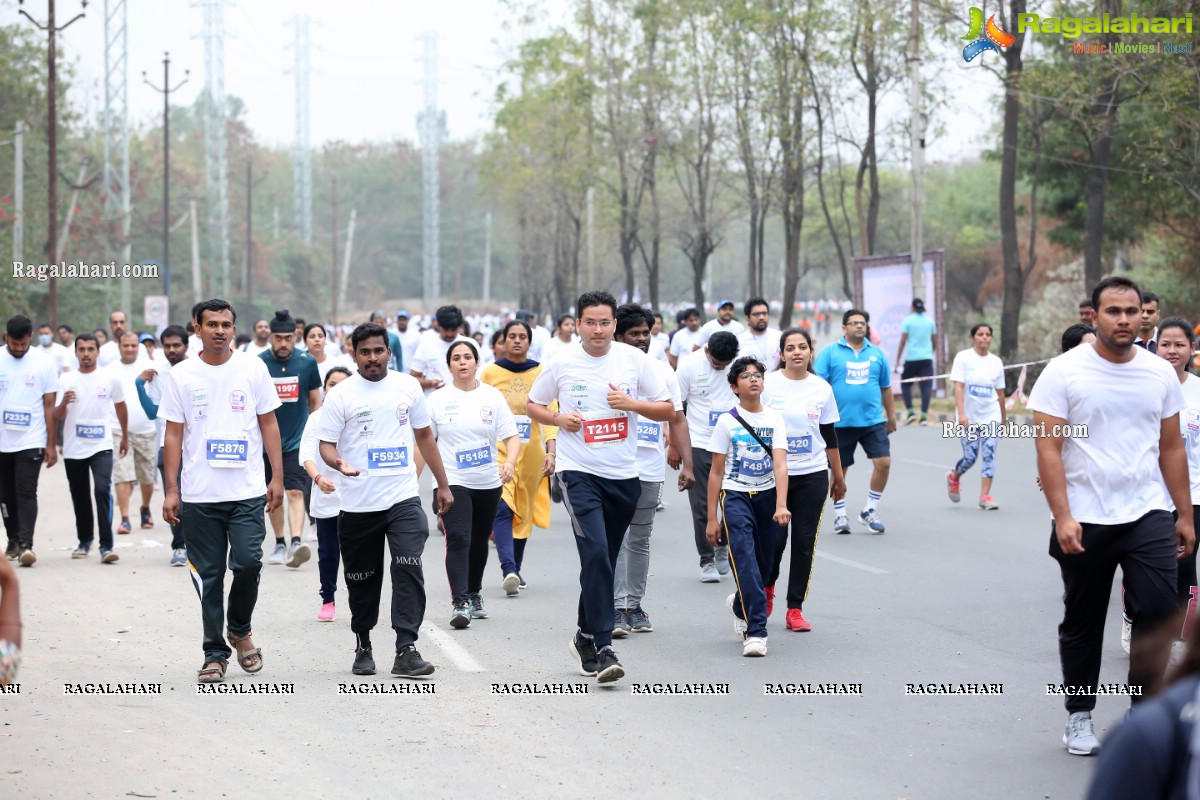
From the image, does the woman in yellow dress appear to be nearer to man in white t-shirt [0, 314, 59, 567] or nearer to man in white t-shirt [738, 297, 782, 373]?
man in white t-shirt [738, 297, 782, 373]

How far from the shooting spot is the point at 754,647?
8477 millimetres

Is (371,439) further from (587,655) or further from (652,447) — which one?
(652,447)

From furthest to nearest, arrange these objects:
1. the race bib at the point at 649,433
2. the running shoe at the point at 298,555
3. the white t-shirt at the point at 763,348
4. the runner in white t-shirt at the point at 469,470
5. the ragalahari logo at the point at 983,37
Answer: the ragalahari logo at the point at 983,37, the white t-shirt at the point at 763,348, the running shoe at the point at 298,555, the race bib at the point at 649,433, the runner in white t-shirt at the point at 469,470

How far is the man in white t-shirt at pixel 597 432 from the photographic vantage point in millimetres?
7984

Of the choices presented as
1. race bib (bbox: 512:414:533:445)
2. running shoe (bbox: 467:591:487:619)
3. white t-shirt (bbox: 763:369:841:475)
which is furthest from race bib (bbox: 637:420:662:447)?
race bib (bbox: 512:414:533:445)

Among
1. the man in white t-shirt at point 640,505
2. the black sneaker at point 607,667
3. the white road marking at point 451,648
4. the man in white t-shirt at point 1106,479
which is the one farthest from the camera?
the man in white t-shirt at point 640,505

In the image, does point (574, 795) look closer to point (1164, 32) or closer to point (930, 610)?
point (930, 610)

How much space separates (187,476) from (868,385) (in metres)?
7.32

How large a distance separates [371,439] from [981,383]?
8.66 m

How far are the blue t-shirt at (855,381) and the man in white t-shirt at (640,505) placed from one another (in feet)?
12.9

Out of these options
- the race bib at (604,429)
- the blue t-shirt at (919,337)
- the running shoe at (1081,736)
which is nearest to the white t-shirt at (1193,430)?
the running shoe at (1081,736)

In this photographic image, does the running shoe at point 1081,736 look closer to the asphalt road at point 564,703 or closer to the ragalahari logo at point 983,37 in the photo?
the asphalt road at point 564,703

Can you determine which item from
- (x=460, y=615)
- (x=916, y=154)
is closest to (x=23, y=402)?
(x=460, y=615)

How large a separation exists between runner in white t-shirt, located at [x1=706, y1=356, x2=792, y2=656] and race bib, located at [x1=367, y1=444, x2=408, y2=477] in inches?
73.0
